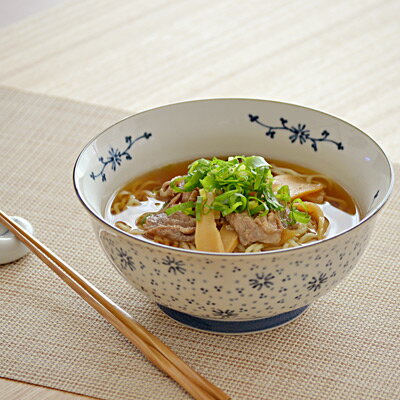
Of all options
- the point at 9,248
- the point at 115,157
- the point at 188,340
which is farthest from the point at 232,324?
the point at 9,248

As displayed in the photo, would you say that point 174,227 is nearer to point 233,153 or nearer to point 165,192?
point 165,192

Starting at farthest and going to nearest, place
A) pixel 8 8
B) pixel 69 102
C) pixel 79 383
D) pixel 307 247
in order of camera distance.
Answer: pixel 8 8
pixel 69 102
pixel 79 383
pixel 307 247

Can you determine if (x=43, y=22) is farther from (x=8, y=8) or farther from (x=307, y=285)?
(x=307, y=285)

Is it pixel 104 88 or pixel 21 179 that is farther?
pixel 104 88

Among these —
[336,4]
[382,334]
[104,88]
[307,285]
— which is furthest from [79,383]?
[336,4]

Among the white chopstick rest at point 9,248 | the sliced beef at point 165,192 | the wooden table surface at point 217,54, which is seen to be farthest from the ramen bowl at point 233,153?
the wooden table surface at point 217,54

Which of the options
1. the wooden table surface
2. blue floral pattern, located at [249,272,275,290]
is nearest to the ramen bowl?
blue floral pattern, located at [249,272,275,290]
